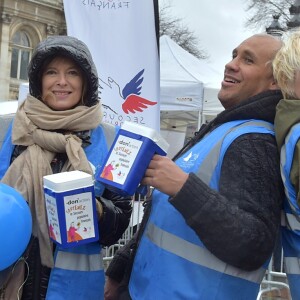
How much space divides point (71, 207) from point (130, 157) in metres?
0.30

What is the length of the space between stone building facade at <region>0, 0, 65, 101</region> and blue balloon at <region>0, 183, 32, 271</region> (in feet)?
76.4

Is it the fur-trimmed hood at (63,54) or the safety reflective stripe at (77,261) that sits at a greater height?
the fur-trimmed hood at (63,54)

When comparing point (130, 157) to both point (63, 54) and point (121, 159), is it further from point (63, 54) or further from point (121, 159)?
point (63, 54)

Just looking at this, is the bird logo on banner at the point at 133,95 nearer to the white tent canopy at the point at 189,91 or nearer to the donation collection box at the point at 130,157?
the donation collection box at the point at 130,157

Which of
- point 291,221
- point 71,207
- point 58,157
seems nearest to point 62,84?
point 58,157

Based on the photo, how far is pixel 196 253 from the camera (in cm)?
173

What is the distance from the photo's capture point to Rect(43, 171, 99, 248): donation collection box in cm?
175

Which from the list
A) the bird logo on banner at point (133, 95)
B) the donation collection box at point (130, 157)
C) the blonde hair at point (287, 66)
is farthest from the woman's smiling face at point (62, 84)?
the bird logo on banner at point (133, 95)

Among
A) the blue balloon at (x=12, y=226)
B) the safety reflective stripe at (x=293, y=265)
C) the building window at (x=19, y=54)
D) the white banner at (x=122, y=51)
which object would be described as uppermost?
the building window at (x=19, y=54)

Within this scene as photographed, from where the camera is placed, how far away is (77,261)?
2.11 m

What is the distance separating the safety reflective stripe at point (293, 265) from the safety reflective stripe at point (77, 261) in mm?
824

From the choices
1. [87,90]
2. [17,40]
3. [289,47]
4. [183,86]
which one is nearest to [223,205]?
[289,47]

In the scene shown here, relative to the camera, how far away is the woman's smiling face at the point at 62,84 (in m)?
2.30

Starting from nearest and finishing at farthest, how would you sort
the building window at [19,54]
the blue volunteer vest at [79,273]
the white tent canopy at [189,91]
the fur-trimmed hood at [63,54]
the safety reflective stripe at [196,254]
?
the safety reflective stripe at [196,254], the blue volunteer vest at [79,273], the fur-trimmed hood at [63,54], the white tent canopy at [189,91], the building window at [19,54]
